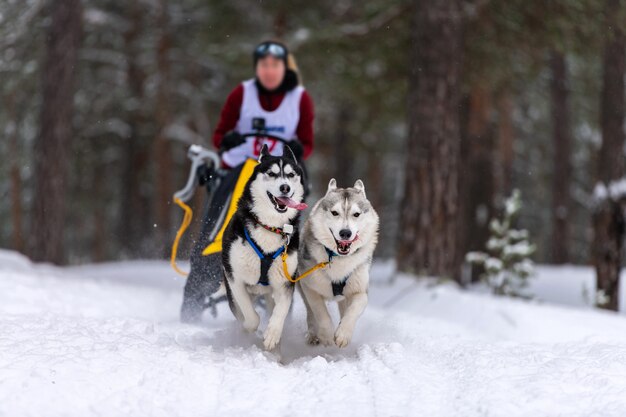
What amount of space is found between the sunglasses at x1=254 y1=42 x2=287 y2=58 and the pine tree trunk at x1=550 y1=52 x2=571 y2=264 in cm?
1309

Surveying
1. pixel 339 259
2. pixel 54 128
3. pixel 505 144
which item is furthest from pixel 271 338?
pixel 505 144

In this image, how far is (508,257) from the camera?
7.78 meters

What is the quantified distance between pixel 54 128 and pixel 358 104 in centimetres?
583

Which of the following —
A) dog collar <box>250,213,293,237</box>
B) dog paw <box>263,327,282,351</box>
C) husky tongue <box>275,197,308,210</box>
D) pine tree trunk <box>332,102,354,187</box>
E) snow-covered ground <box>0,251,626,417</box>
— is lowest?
snow-covered ground <box>0,251,626,417</box>

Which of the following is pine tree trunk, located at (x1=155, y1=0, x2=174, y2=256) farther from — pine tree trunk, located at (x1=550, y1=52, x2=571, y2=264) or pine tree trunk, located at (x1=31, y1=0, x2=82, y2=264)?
pine tree trunk, located at (x1=550, y1=52, x2=571, y2=264)

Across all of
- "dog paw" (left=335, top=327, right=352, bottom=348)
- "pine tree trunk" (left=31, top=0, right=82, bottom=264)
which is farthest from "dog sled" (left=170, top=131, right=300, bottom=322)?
"pine tree trunk" (left=31, top=0, right=82, bottom=264)

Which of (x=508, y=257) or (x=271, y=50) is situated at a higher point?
(x=271, y=50)

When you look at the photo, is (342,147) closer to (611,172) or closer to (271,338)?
(611,172)

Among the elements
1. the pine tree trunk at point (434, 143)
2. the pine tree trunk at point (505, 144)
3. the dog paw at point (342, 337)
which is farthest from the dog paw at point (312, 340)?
the pine tree trunk at point (505, 144)

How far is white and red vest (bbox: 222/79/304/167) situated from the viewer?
5.28 metres

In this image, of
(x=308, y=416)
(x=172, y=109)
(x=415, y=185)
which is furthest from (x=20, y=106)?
(x=308, y=416)

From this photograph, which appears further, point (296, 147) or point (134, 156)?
point (134, 156)

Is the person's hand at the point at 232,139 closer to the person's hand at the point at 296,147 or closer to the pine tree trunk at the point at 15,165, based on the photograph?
the person's hand at the point at 296,147

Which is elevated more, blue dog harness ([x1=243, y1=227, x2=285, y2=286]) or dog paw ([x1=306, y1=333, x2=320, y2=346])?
blue dog harness ([x1=243, y1=227, x2=285, y2=286])
